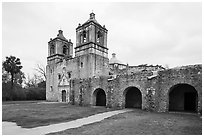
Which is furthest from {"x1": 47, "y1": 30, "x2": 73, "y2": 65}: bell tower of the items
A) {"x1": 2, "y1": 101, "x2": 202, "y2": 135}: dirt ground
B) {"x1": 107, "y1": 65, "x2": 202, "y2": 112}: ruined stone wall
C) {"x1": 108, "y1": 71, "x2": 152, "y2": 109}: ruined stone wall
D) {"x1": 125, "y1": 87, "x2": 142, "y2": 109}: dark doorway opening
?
{"x1": 2, "y1": 101, "x2": 202, "y2": 135}: dirt ground

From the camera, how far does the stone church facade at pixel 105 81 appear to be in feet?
36.8

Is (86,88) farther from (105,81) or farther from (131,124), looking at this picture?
(131,124)

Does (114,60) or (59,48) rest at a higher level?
(59,48)

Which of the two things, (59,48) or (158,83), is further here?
(59,48)

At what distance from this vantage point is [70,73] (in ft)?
82.8

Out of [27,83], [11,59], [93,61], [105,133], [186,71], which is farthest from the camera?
[27,83]

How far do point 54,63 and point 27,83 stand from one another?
23.2 m

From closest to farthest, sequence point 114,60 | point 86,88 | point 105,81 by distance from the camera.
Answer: point 105,81
point 86,88
point 114,60

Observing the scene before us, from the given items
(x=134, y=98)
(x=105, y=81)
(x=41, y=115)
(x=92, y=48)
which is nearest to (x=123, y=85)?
(x=105, y=81)

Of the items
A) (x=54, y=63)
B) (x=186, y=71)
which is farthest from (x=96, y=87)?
(x=54, y=63)

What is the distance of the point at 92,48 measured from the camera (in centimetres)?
2273

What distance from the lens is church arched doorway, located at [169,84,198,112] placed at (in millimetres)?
12992

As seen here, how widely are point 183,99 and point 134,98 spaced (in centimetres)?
465

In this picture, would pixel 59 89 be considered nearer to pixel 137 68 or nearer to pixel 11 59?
pixel 11 59
